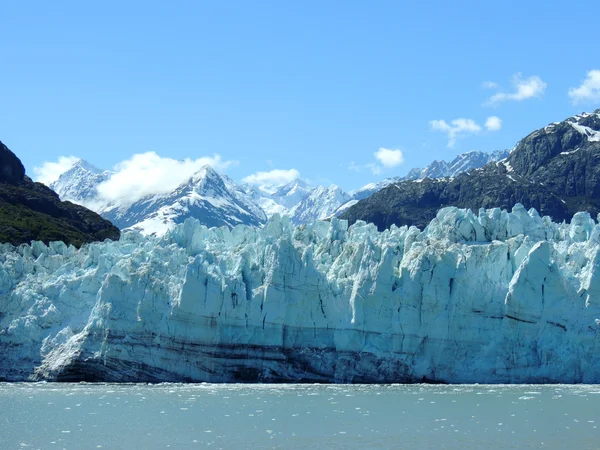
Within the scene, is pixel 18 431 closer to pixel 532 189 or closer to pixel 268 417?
pixel 268 417

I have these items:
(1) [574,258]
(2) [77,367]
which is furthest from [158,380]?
(1) [574,258]

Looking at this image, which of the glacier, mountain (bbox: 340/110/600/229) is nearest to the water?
the glacier

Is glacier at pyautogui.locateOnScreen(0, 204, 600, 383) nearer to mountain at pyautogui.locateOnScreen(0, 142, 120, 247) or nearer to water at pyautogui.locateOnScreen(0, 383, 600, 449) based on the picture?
water at pyautogui.locateOnScreen(0, 383, 600, 449)

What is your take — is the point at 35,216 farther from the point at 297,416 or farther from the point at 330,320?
the point at 297,416

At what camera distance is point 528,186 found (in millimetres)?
108125

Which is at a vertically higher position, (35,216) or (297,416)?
(35,216)

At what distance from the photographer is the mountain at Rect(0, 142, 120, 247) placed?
70500 millimetres

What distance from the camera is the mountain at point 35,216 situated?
70.5 metres

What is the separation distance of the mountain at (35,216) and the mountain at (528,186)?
A: 38509 mm

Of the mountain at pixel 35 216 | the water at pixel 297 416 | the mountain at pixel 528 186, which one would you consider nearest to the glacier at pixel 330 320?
the water at pixel 297 416

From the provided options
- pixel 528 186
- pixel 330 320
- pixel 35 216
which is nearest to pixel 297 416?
pixel 330 320

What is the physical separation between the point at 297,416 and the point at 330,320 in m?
11.0

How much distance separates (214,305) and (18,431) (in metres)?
14.3

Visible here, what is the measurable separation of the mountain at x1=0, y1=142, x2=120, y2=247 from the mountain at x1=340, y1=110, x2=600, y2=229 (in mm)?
38509
